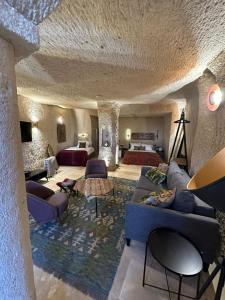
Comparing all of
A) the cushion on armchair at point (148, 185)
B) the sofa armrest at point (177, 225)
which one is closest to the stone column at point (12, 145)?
the sofa armrest at point (177, 225)

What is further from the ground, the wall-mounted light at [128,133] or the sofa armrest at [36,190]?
the wall-mounted light at [128,133]

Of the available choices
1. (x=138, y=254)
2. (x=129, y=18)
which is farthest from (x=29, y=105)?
(x=138, y=254)

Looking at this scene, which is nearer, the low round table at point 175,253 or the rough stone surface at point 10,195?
the rough stone surface at point 10,195

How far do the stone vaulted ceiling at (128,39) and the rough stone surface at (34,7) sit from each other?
0.45 meters

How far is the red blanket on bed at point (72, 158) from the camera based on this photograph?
20.1 feet

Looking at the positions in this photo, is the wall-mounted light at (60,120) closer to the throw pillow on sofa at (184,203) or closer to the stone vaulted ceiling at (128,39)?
the stone vaulted ceiling at (128,39)

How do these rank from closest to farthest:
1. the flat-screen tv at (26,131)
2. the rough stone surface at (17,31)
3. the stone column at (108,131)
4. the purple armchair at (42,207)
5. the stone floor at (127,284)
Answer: the rough stone surface at (17,31), the stone floor at (127,284), the purple armchair at (42,207), the flat-screen tv at (26,131), the stone column at (108,131)

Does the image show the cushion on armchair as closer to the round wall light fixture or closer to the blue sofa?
the blue sofa

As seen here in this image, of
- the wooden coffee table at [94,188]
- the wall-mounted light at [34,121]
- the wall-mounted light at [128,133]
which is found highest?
the wall-mounted light at [34,121]

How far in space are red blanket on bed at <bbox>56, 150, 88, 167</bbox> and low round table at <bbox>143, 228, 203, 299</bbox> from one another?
4832 millimetres

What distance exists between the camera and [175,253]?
4.57 ft

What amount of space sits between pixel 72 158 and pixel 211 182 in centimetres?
577

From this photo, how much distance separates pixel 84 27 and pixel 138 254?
2429 mm

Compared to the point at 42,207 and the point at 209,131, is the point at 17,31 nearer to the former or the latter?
the point at 42,207
